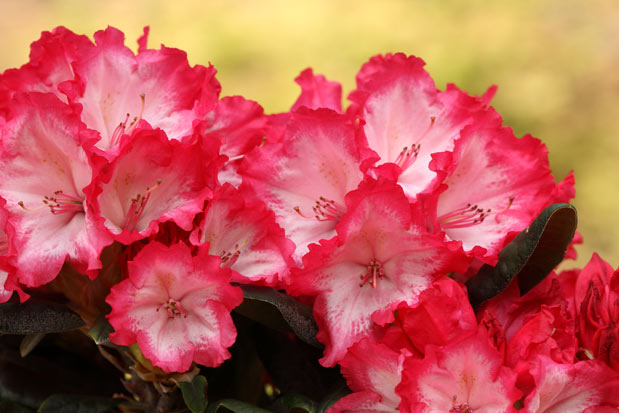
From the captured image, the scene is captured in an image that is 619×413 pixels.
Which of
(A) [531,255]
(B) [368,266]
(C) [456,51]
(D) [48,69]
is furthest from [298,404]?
(C) [456,51]

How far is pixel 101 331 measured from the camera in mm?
673

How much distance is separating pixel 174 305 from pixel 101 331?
0.07 meters

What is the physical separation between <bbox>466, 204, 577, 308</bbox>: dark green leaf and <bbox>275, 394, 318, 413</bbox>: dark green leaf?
0.55 feet

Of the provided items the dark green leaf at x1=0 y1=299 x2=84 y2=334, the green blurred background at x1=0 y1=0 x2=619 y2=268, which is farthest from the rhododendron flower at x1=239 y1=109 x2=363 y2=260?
the green blurred background at x1=0 y1=0 x2=619 y2=268

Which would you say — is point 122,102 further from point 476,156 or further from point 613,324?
point 613,324

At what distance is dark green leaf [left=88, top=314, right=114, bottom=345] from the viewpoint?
662mm

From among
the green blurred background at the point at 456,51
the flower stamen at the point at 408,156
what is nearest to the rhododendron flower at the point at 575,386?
the flower stamen at the point at 408,156

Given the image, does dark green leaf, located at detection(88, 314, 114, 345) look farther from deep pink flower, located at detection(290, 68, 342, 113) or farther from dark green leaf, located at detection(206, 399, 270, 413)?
deep pink flower, located at detection(290, 68, 342, 113)

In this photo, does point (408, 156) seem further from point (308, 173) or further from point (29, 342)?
point (29, 342)

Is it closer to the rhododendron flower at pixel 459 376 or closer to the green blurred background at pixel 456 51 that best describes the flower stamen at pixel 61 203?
the rhododendron flower at pixel 459 376

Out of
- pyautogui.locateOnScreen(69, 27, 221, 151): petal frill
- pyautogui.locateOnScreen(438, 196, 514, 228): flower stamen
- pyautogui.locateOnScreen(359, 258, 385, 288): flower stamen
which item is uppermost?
pyautogui.locateOnScreen(69, 27, 221, 151): petal frill

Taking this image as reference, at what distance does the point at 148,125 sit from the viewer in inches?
25.6

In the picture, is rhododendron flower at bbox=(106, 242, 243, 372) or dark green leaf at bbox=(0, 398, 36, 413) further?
dark green leaf at bbox=(0, 398, 36, 413)

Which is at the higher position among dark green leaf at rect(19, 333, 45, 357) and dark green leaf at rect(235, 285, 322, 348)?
dark green leaf at rect(235, 285, 322, 348)
